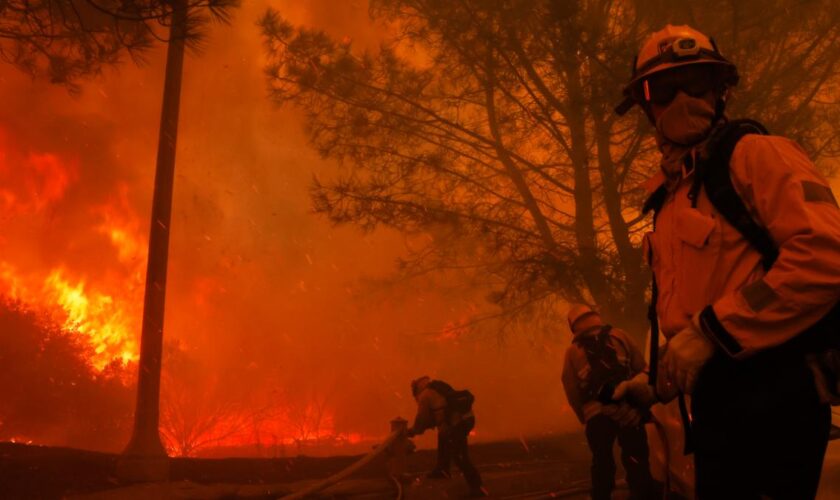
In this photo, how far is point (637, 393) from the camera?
1680 millimetres

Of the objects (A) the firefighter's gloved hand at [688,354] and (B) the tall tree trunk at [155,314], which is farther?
(B) the tall tree trunk at [155,314]

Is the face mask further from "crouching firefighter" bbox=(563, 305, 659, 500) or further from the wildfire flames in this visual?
the wildfire flames

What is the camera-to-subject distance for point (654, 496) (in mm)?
4727

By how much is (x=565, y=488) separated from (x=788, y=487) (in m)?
5.62

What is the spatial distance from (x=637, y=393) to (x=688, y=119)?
0.66 m

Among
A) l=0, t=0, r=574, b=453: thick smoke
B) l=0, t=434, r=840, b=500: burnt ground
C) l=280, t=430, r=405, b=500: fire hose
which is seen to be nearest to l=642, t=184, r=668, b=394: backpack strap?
l=0, t=434, r=840, b=500: burnt ground

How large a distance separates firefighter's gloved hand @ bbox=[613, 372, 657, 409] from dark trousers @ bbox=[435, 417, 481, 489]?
4.77 meters

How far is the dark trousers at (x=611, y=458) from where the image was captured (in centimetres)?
475

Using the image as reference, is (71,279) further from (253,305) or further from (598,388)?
(598,388)

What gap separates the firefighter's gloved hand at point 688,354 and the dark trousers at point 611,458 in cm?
352

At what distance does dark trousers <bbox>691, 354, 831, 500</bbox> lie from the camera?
1.33 meters

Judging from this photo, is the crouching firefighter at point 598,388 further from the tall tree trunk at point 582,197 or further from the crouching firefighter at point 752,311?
the crouching firefighter at point 752,311

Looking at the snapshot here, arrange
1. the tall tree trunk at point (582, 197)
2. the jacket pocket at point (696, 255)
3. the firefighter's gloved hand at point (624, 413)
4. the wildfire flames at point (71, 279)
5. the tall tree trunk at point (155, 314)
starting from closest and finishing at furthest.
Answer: the jacket pocket at point (696, 255), the firefighter's gloved hand at point (624, 413), the tall tree trunk at point (155, 314), the tall tree trunk at point (582, 197), the wildfire flames at point (71, 279)

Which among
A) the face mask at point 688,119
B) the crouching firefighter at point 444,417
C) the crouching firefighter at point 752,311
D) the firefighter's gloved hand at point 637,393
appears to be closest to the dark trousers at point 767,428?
the crouching firefighter at point 752,311
